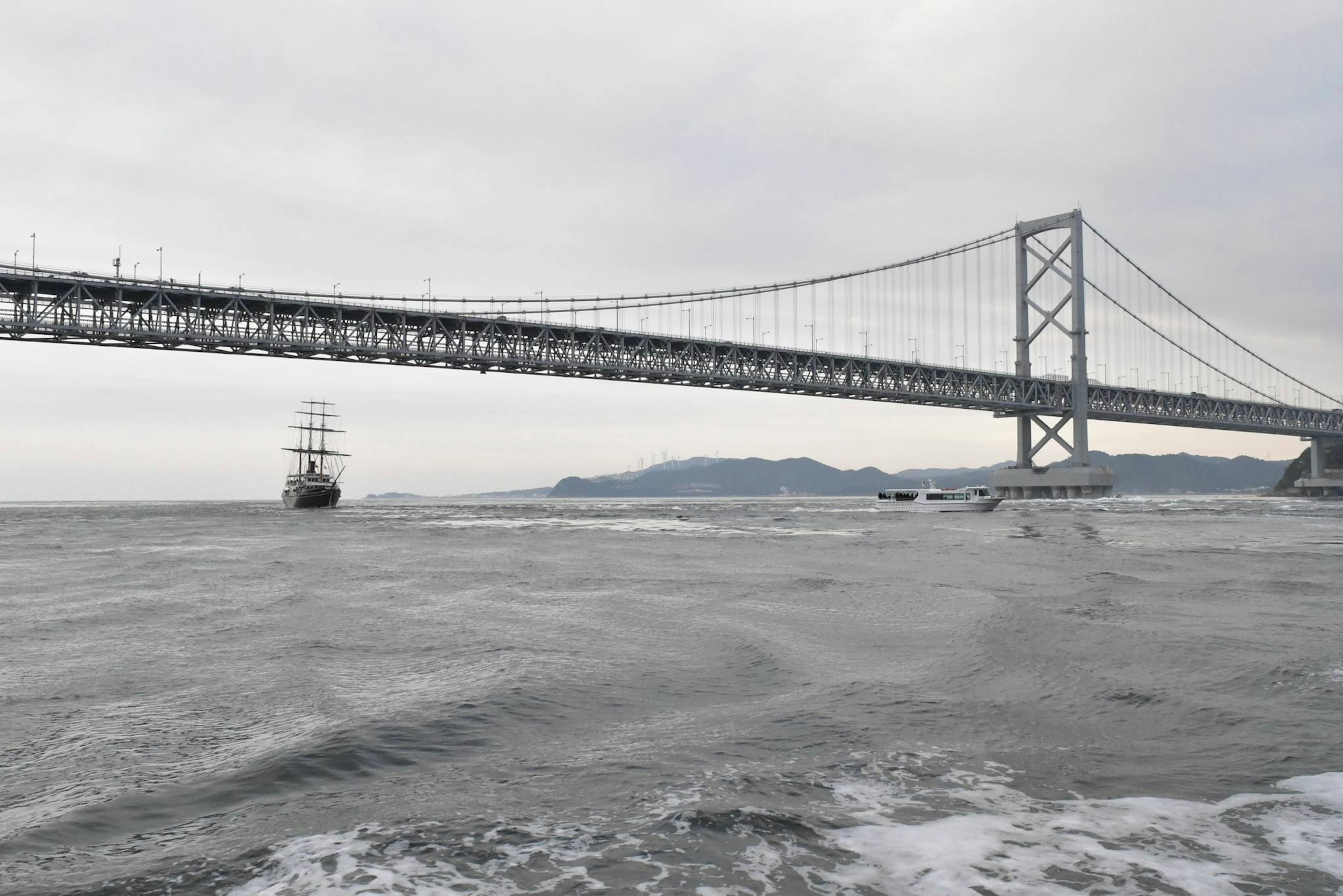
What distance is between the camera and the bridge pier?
12475 centimetres

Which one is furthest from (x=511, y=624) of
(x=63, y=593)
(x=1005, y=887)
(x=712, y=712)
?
(x=63, y=593)

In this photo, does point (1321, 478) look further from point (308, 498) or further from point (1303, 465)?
point (308, 498)

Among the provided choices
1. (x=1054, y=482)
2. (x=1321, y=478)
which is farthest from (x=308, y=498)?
(x=1321, y=478)

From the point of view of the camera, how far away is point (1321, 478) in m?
126

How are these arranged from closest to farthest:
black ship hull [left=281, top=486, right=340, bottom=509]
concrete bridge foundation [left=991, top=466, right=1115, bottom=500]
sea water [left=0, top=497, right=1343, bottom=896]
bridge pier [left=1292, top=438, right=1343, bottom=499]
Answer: sea water [left=0, top=497, right=1343, bottom=896] < black ship hull [left=281, top=486, right=340, bottom=509] < concrete bridge foundation [left=991, top=466, right=1115, bottom=500] < bridge pier [left=1292, top=438, right=1343, bottom=499]

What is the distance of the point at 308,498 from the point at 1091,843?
91.6 meters

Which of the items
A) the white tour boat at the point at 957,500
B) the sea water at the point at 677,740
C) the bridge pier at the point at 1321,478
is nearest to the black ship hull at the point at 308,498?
the white tour boat at the point at 957,500

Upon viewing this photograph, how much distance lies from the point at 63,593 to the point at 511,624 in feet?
35.5

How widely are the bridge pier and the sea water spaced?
137 m

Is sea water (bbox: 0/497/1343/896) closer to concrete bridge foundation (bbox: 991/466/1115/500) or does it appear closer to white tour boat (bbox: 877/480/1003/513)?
white tour boat (bbox: 877/480/1003/513)

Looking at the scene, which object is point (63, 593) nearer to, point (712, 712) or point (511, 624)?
point (511, 624)

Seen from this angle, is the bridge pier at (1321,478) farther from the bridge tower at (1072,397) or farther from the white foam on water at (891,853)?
the white foam on water at (891,853)

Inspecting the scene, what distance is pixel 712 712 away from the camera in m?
7.89

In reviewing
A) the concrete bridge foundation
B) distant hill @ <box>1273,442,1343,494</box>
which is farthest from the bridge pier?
the concrete bridge foundation
